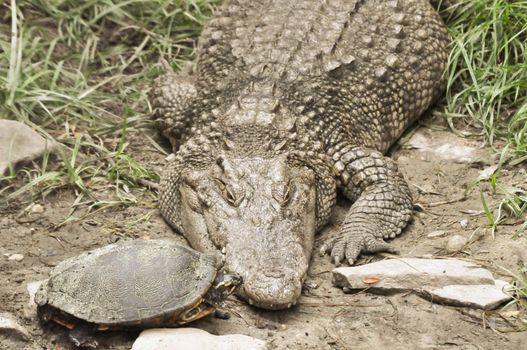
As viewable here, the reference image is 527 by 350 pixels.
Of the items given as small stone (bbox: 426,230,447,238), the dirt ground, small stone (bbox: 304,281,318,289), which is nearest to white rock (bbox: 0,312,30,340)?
the dirt ground

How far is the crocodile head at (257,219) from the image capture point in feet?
16.0

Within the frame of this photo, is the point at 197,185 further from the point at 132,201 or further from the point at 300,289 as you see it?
the point at 300,289

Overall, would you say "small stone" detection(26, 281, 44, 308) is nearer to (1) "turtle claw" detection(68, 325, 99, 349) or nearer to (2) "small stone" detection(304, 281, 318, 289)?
(1) "turtle claw" detection(68, 325, 99, 349)

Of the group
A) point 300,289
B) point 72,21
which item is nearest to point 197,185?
point 300,289

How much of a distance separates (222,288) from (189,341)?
18.3 inches

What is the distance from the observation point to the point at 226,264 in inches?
199

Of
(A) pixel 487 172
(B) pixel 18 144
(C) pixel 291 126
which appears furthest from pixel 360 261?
(B) pixel 18 144

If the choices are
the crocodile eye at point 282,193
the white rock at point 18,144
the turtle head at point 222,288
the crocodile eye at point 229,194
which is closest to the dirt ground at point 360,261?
the turtle head at point 222,288

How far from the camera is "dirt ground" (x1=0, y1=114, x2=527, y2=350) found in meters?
4.55

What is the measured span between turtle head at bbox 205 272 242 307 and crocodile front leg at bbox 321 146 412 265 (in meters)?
0.93

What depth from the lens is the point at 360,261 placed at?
18.0 ft

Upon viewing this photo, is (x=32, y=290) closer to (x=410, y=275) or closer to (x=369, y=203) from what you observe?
(x=410, y=275)

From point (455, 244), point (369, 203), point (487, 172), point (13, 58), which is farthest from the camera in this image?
point (13, 58)

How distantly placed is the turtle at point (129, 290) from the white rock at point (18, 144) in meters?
1.58
